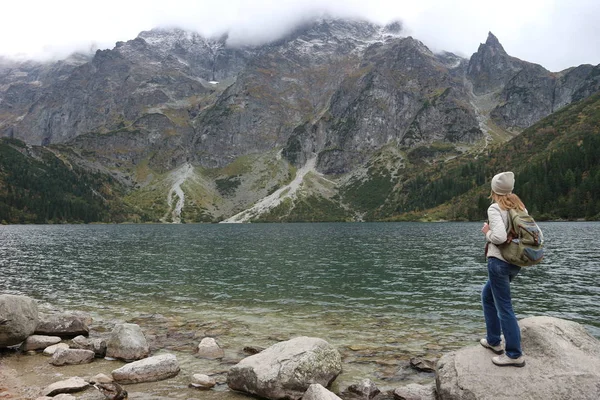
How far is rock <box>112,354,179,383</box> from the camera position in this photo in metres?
14.6

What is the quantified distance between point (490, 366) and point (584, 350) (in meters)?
2.81

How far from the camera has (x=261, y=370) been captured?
522 inches

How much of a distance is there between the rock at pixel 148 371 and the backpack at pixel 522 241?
13153 millimetres

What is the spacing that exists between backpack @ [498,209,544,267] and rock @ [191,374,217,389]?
36.5ft

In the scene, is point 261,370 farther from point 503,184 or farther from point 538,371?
point 503,184

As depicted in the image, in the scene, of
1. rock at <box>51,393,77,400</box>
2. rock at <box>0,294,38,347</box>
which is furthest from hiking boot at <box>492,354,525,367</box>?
rock at <box>0,294,38,347</box>

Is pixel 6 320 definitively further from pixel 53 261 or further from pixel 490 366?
pixel 53 261

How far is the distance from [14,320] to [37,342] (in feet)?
5.24

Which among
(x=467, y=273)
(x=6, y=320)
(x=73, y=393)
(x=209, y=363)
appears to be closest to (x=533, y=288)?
(x=467, y=273)

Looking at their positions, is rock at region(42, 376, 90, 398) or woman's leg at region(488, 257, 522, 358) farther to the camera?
rock at region(42, 376, 90, 398)

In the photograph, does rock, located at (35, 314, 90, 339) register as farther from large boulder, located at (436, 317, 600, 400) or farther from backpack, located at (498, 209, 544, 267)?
backpack, located at (498, 209, 544, 267)

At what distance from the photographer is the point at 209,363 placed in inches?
671

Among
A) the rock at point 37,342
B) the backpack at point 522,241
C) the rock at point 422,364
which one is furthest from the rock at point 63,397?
the backpack at point 522,241

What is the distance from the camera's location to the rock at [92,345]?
59.3ft
